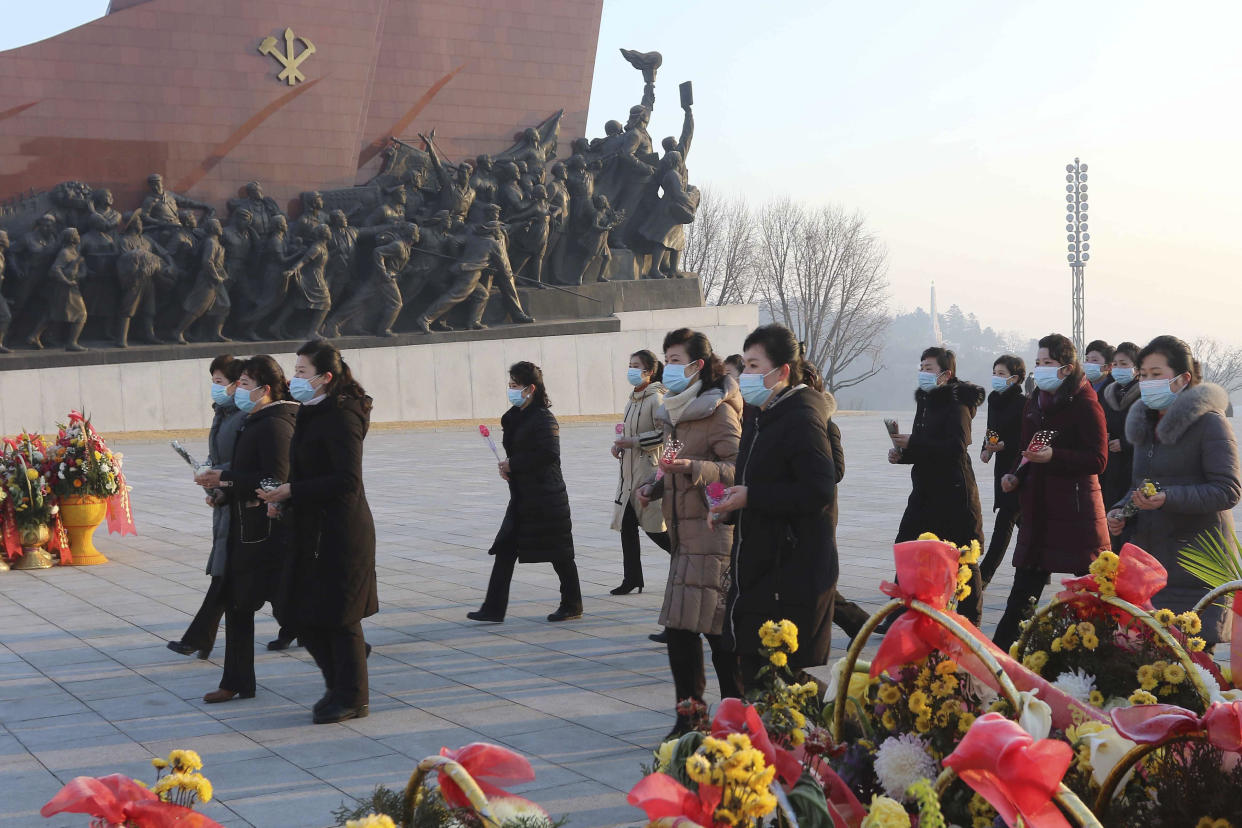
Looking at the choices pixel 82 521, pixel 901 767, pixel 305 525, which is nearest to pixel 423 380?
pixel 82 521

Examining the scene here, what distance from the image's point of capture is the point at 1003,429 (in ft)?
23.8

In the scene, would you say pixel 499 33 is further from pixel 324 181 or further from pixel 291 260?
pixel 291 260

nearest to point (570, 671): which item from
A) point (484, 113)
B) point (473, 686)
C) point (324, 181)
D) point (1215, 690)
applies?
point (473, 686)

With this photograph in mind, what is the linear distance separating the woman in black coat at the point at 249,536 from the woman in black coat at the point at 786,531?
2378 millimetres

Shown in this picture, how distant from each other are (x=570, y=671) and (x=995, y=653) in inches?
151

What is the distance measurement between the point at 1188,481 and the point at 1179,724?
3.51 metres

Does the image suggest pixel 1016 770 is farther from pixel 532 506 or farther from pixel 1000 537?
pixel 1000 537

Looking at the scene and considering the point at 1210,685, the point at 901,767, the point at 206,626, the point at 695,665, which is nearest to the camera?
the point at 901,767

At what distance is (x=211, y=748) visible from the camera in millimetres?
4848

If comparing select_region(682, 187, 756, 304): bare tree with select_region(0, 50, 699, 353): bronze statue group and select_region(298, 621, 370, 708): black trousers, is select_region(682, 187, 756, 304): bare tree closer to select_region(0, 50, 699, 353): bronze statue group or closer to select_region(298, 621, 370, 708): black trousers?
select_region(0, 50, 699, 353): bronze statue group

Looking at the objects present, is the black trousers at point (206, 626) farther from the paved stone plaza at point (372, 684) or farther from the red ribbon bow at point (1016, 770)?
the red ribbon bow at point (1016, 770)

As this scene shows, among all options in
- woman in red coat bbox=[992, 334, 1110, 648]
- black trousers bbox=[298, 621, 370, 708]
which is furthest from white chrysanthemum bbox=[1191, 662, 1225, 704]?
black trousers bbox=[298, 621, 370, 708]

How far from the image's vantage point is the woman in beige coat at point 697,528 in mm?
4684

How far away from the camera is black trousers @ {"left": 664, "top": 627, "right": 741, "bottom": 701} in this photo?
463cm
